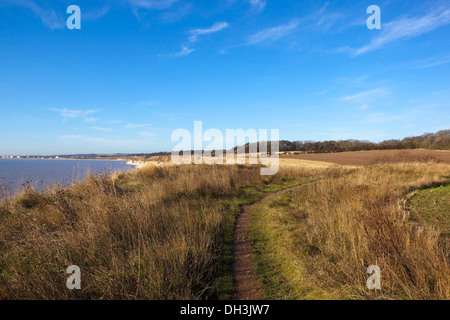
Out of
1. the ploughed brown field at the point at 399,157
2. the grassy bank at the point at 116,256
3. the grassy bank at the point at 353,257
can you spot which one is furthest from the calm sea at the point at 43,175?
the ploughed brown field at the point at 399,157

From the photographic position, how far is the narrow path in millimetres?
3674

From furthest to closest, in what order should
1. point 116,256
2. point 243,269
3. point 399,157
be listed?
point 399,157 → point 243,269 → point 116,256

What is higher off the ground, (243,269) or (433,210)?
(433,210)

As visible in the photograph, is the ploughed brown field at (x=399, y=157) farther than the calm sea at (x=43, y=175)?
Yes

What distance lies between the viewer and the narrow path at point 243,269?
12.1ft

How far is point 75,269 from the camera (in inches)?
142

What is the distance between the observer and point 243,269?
177 inches

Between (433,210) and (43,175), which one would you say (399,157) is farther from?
(43,175)

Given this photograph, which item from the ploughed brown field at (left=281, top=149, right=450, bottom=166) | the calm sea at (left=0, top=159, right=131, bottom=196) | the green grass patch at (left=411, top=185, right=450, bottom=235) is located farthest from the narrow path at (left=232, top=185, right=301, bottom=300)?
the ploughed brown field at (left=281, top=149, right=450, bottom=166)

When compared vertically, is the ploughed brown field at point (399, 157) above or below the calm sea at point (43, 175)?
above
